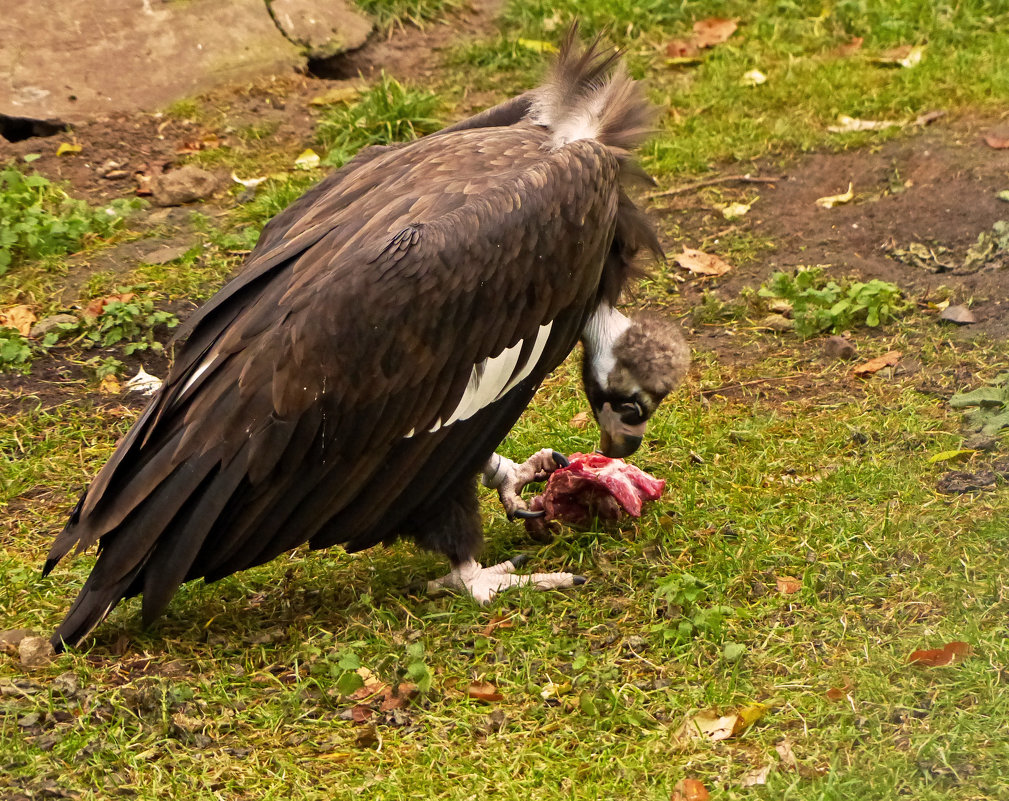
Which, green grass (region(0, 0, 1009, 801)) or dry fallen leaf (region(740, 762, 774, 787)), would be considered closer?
dry fallen leaf (region(740, 762, 774, 787))

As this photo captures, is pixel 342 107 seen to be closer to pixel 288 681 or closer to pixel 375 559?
pixel 375 559

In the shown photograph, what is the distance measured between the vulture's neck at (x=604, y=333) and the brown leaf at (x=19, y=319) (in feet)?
8.21

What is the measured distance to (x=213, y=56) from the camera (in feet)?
23.1

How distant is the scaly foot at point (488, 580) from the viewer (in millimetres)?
3723

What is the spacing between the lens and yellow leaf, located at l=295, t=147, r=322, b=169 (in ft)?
21.0

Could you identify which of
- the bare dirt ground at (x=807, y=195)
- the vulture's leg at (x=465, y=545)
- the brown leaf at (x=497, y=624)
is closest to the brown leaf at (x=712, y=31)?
the bare dirt ground at (x=807, y=195)

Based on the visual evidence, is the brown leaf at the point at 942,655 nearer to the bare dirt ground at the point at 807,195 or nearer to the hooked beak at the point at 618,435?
the hooked beak at the point at 618,435

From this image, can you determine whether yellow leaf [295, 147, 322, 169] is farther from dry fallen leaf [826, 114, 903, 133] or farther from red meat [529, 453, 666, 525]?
red meat [529, 453, 666, 525]

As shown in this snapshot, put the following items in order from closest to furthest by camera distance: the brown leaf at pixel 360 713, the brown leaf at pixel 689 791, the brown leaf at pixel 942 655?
the brown leaf at pixel 689 791, the brown leaf at pixel 942 655, the brown leaf at pixel 360 713

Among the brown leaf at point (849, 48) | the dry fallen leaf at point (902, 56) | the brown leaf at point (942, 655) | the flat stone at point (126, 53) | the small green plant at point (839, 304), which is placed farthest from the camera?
the brown leaf at point (849, 48)

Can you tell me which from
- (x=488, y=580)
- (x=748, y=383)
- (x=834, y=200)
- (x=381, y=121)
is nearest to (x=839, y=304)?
(x=748, y=383)

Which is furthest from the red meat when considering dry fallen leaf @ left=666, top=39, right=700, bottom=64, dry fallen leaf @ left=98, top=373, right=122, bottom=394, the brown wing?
dry fallen leaf @ left=666, top=39, right=700, bottom=64

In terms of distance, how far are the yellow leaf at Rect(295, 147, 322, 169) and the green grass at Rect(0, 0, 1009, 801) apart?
1907 millimetres

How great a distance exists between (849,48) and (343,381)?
482 centimetres
